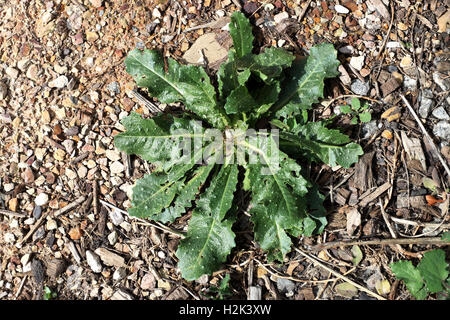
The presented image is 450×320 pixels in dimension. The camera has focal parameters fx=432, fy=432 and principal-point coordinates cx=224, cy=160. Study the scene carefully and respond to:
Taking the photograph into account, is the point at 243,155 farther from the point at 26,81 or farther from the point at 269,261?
the point at 26,81

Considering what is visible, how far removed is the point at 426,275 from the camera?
250 cm

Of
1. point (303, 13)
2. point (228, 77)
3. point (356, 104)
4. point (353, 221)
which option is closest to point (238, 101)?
point (228, 77)

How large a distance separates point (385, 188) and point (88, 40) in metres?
2.35

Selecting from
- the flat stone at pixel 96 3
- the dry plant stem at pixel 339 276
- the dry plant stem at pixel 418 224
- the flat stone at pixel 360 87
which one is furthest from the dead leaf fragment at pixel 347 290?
the flat stone at pixel 96 3

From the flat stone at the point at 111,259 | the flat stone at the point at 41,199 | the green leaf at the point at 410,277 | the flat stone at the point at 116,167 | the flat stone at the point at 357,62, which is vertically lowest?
the flat stone at the point at 111,259

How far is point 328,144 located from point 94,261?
1.71 metres

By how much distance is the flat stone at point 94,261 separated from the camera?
2877 mm

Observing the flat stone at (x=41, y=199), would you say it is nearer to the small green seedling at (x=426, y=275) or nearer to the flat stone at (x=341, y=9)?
the small green seedling at (x=426, y=275)

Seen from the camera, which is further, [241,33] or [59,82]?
[59,82]

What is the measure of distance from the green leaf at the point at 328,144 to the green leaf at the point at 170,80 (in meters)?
0.48

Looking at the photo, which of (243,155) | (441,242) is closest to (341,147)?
(243,155)

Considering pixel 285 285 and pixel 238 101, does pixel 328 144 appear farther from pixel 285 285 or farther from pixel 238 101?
pixel 285 285

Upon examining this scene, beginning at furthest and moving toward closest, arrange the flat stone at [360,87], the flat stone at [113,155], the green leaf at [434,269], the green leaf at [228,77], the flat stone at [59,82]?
1. the flat stone at [59,82]
2. the flat stone at [113,155]
3. the flat stone at [360,87]
4. the green leaf at [228,77]
5. the green leaf at [434,269]

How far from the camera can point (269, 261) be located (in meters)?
2.70
